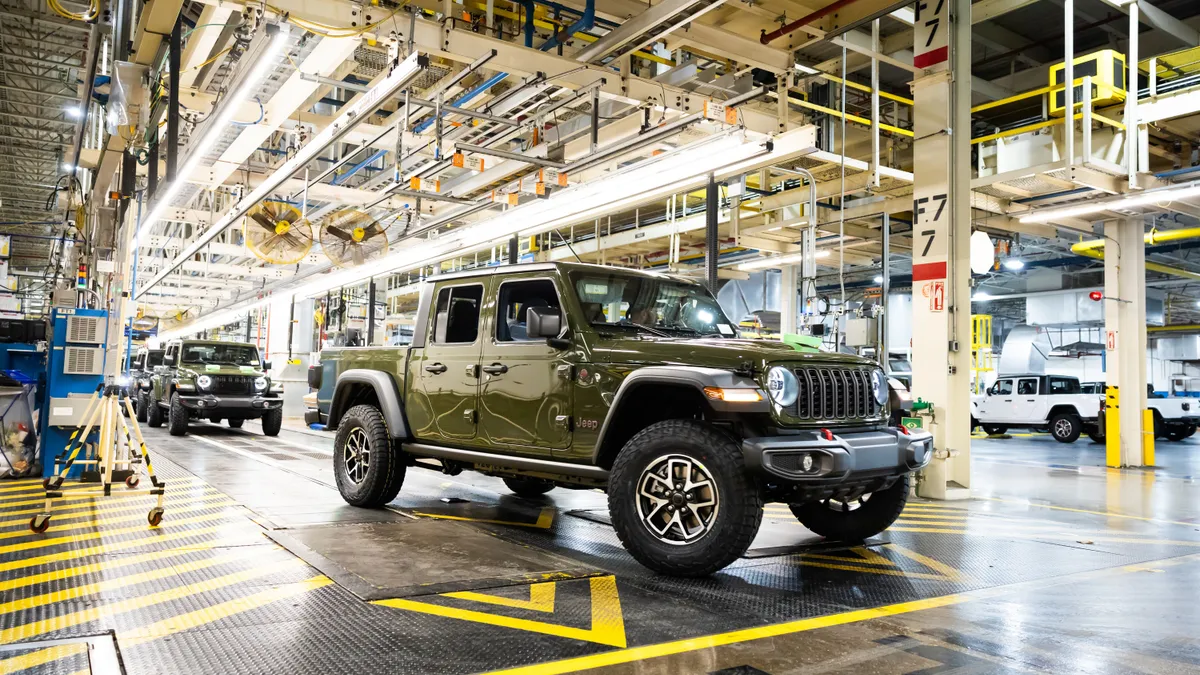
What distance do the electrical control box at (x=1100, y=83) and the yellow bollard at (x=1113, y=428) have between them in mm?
5526

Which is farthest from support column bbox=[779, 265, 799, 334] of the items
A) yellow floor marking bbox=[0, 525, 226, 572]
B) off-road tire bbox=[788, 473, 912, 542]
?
yellow floor marking bbox=[0, 525, 226, 572]

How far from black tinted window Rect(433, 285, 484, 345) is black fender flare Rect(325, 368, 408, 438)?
1.82ft

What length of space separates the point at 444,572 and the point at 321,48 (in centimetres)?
461

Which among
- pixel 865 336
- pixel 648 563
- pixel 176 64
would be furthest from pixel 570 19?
pixel 648 563

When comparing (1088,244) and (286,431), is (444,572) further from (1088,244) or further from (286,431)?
(1088,244)

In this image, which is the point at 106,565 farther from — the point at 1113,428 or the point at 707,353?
the point at 1113,428

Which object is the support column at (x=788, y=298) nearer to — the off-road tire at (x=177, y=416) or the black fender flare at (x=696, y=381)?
the off-road tire at (x=177, y=416)

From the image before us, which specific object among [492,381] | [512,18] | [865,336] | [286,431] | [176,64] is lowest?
[286,431]

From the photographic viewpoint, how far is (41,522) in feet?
16.2

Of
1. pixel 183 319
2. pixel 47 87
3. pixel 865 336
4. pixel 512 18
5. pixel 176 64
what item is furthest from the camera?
pixel 183 319

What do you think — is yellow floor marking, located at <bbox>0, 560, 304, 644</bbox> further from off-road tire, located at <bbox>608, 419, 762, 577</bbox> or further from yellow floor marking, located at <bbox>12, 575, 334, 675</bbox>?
off-road tire, located at <bbox>608, 419, 762, 577</bbox>

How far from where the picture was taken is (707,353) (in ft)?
13.9

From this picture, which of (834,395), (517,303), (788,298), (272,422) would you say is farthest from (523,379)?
(788,298)

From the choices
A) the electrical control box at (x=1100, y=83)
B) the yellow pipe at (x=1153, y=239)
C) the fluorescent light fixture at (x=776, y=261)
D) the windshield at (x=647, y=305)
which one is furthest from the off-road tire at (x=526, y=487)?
the yellow pipe at (x=1153, y=239)
